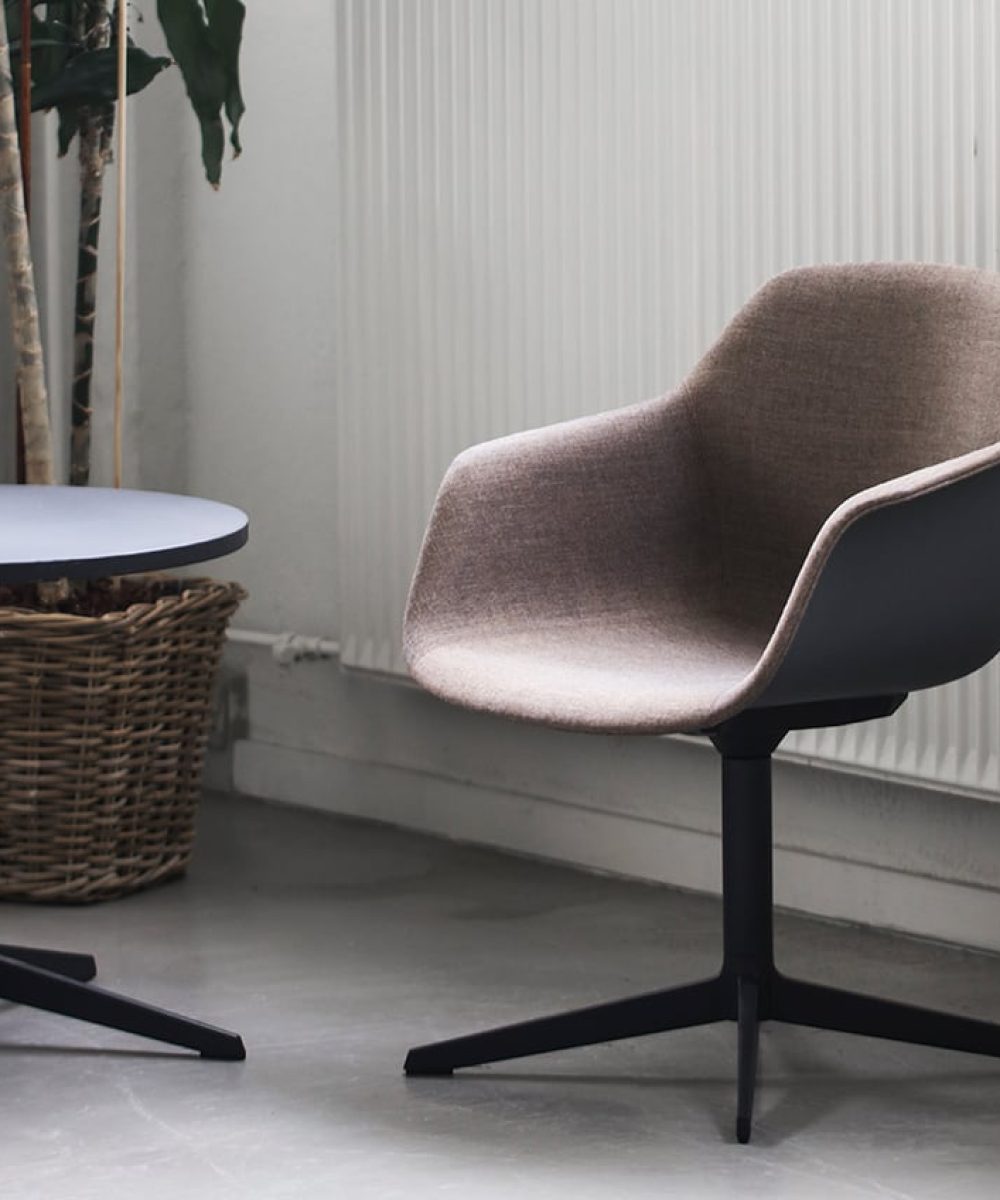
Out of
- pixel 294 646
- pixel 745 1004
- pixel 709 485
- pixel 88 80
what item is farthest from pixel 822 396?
pixel 294 646

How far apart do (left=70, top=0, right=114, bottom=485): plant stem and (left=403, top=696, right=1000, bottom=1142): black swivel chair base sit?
1.23m

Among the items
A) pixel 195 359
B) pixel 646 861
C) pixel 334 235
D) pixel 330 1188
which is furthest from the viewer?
pixel 195 359

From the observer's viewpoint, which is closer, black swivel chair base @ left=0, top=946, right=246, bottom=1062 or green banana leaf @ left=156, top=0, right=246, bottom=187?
black swivel chair base @ left=0, top=946, right=246, bottom=1062

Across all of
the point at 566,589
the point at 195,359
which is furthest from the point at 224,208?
the point at 566,589

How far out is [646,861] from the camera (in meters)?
3.08

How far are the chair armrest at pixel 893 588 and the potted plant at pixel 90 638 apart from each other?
1168 millimetres

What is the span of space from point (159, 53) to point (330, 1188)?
84.5 inches

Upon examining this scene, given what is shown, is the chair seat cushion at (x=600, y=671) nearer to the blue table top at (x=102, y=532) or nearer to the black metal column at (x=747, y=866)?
the black metal column at (x=747, y=866)

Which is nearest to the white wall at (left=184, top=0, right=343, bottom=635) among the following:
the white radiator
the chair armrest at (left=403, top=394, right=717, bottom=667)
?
the white radiator

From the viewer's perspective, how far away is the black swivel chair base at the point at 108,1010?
2367 millimetres

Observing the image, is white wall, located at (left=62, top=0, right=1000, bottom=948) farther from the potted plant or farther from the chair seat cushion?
the chair seat cushion

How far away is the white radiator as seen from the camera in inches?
101

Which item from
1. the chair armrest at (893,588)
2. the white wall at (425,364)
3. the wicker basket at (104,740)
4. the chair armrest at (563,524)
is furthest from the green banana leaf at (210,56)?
the chair armrest at (893,588)

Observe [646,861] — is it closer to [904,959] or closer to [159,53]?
[904,959]
